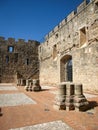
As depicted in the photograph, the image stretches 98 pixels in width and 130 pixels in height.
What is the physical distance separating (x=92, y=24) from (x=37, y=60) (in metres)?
15.7

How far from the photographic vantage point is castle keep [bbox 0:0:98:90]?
33.1 ft


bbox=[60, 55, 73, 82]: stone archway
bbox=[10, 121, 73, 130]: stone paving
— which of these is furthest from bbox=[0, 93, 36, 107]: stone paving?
bbox=[60, 55, 73, 82]: stone archway

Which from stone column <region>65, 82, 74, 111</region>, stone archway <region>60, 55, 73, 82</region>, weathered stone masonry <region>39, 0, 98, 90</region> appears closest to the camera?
stone column <region>65, 82, 74, 111</region>

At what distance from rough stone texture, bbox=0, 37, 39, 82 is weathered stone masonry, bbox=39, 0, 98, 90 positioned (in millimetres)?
6712

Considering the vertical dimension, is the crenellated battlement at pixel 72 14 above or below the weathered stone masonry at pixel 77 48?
above

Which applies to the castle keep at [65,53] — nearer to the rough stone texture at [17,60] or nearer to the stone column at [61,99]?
the rough stone texture at [17,60]

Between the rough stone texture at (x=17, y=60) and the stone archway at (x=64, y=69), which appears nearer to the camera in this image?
the stone archway at (x=64, y=69)

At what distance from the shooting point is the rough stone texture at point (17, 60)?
75.9ft

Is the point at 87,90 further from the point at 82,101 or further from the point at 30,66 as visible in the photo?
the point at 30,66

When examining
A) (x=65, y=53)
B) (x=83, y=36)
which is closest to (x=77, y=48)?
(x=83, y=36)

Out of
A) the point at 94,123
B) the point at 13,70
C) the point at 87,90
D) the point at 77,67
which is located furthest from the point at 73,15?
the point at 13,70

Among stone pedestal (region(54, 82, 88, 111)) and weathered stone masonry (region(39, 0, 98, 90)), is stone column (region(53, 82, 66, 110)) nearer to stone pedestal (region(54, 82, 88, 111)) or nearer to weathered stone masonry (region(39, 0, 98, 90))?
stone pedestal (region(54, 82, 88, 111))

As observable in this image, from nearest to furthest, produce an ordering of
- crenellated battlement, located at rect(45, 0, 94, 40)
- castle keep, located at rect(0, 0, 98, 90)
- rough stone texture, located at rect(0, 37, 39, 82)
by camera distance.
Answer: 1. castle keep, located at rect(0, 0, 98, 90)
2. crenellated battlement, located at rect(45, 0, 94, 40)
3. rough stone texture, located at rect(0, 37, 39, 82)

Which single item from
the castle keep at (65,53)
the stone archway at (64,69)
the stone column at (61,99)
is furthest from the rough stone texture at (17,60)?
the stone column at (61,99)
